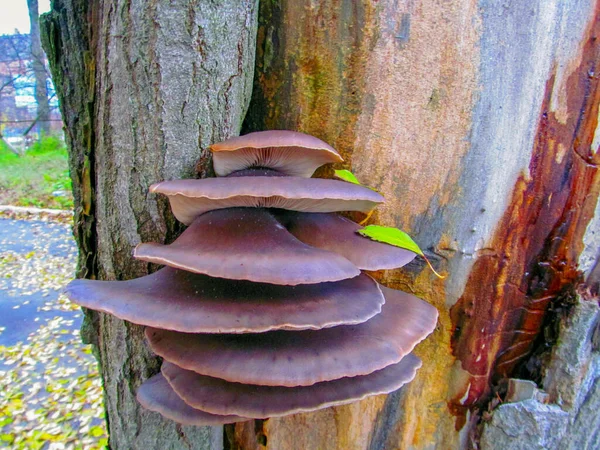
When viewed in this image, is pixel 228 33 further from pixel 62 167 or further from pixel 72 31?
pixel 62 167

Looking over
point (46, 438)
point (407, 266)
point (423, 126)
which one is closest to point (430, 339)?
point (407, 266)

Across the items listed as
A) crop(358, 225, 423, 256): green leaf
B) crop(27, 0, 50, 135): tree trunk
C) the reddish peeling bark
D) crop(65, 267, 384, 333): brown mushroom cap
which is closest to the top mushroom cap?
crop(358, 225, 423, 256): green leaf

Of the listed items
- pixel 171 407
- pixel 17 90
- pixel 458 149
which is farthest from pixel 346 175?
pixel 17 90

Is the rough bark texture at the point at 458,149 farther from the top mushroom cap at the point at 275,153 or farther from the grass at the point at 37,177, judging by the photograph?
the grass at the point at 37,177

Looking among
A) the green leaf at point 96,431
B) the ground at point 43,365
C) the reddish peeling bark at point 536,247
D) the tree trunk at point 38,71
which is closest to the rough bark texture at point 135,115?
the reddish peeling bark at point 536,247

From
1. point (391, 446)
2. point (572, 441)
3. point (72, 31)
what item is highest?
point (72, 31)

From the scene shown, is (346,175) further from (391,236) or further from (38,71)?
(38,71)
